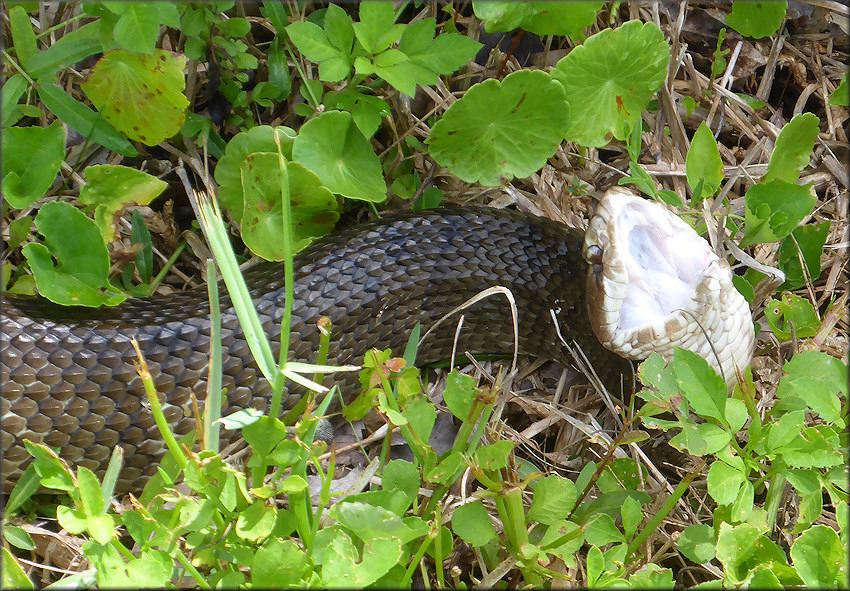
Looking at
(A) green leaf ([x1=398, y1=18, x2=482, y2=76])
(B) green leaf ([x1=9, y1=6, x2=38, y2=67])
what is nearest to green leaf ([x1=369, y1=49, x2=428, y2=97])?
(A) green leaf ([x1=398, y1=18, x2=482, y2=76])

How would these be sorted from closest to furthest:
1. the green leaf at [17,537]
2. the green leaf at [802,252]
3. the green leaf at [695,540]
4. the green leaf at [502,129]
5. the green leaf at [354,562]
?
the green leaf at [354,562] < the green leaf at [695,540] < the green leaf at [17,537] < the green leaf at [502,129] < the green leaf at [802,252]

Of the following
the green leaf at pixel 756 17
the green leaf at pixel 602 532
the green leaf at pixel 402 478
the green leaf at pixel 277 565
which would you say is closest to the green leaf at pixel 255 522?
the green leaf at pixel 277 565

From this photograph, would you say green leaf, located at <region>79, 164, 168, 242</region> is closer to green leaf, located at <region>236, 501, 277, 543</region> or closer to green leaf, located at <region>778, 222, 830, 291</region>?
green leaf, located at <region>236, 501, 277, 543</region>

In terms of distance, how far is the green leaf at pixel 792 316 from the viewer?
2.86m

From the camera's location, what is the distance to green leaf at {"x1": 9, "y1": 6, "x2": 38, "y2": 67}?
2.76 meters

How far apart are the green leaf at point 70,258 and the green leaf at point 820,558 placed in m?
2.11

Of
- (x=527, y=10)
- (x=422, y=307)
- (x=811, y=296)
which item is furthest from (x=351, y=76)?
(x=811, y=296)

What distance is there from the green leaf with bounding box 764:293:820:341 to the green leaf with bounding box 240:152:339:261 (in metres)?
1.65

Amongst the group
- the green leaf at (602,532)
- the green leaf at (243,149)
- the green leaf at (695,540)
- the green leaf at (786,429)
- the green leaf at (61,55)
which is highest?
the green leaf at (61,55)

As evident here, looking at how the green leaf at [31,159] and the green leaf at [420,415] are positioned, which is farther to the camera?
the green leaf at [31,159]

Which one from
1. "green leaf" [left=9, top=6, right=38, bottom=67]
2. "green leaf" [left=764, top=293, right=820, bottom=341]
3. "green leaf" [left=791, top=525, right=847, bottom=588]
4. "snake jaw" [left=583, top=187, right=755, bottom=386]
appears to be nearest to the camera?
"green leaf" [left=791, top=525, right=847, bottom=588]

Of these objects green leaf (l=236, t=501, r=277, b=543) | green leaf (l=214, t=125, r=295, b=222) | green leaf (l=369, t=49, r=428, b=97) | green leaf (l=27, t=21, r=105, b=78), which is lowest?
green leaf (l=236, t=501, r=277, b=543)

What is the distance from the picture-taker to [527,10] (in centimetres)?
269

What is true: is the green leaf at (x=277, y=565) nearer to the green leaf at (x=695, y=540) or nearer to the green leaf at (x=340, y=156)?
the green leaf at (x=695, y=540)
